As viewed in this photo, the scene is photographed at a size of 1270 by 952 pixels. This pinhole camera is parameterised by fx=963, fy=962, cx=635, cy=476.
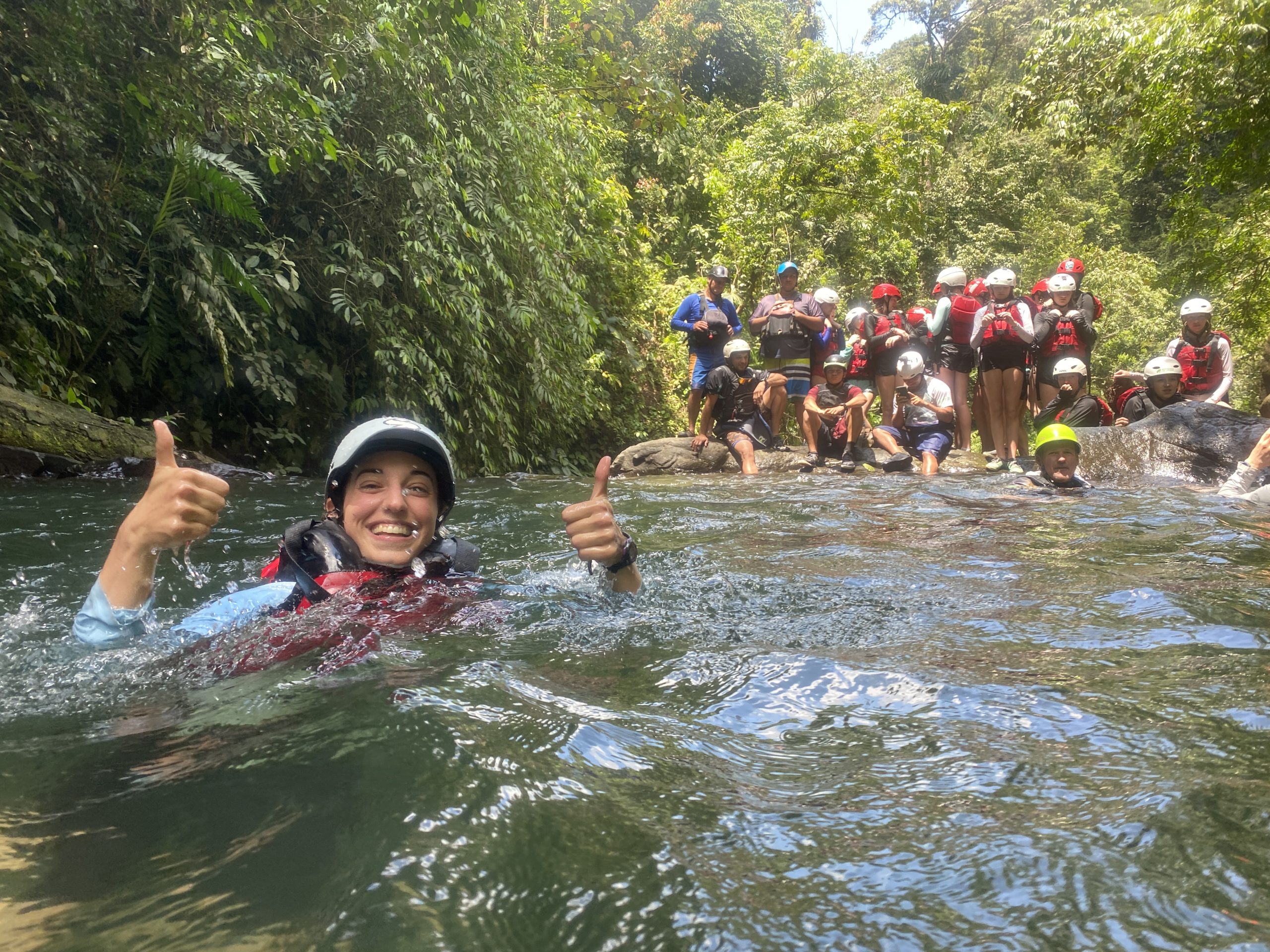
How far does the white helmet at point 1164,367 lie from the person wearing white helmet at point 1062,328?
0.70m

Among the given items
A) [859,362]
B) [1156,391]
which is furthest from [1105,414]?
[859,362]

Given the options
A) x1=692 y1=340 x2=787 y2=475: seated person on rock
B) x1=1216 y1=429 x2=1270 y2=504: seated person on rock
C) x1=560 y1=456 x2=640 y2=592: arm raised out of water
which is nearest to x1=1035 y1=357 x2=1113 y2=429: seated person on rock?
x1=692 y1=340 x2=787 y2=475: seated person on rock

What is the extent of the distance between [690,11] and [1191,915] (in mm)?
28902

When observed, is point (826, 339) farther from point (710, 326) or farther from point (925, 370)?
point (710, 326)

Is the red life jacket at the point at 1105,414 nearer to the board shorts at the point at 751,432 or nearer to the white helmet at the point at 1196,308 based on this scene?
the white helmet at the point at 1196,308

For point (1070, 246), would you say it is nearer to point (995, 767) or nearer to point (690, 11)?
point (690, 11)

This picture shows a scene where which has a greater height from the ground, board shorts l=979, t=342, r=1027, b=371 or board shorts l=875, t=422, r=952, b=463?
board shorts l=979, t=342, r=1027, b=371

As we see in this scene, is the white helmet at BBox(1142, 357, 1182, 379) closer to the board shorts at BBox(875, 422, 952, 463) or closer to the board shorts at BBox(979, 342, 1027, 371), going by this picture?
the board shorts at BBox(979, 342, 1027, 371)

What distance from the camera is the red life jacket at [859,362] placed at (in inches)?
454

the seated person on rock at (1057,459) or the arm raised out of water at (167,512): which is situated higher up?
Answer: the arm raised out of water at (167,512)

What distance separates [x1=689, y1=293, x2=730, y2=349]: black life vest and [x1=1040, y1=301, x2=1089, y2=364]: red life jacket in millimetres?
3521

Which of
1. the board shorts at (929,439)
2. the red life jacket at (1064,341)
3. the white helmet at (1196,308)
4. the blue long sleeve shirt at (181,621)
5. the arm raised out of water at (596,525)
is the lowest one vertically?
the board shorts at (929,439)

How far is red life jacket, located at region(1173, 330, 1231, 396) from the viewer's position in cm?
1044

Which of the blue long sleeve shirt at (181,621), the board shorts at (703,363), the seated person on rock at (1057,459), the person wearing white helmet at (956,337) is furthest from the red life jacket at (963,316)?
the blue long sleeve shirt at (181,621)
